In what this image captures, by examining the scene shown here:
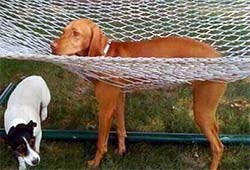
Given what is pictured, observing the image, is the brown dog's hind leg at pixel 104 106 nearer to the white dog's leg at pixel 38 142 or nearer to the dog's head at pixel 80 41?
the dog's head at pixel 80 41

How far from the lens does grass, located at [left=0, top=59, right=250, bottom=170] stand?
9.43ft

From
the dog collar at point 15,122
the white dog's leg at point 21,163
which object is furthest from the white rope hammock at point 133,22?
the white dog's leg at point 21,163

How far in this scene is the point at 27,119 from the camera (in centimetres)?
279

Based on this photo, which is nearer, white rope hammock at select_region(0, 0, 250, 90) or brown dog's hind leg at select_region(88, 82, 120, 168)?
brown dog's hind leg at select_region(88, 82, 120, 168)

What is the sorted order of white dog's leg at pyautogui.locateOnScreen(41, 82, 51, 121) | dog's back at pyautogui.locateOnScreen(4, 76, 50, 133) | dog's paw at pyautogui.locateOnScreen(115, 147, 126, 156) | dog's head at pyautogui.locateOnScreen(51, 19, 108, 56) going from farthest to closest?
white dog's leg at pyautogui.locateOnScreen(41, 82, 51, 121), dog's paw at pyautogui.locateOnScreen(115, 147, 126, 156), dog's back at pyautogui.locateOnScreen(4, 76, 50, 133), dog's head at pyautogui.locateOnScreen(51, 19, 108, 56)

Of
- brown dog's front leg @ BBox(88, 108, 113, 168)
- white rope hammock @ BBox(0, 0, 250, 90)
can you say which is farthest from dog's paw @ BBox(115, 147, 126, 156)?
white rope hammock @ BBox(0, 0, 250, 90)

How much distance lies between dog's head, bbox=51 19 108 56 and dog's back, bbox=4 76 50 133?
1.20 feet

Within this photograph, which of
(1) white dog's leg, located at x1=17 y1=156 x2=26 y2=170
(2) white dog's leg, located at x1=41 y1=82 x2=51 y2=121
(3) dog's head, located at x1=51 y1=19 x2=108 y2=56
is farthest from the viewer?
(2) white dog's leg, located at x1=41 y1=82 x2=51 y2=121

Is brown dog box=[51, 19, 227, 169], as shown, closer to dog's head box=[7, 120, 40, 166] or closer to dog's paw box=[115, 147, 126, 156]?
dog's paw box=[115, 147, 126, 156]

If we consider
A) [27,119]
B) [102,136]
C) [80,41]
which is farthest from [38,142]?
[80,41]

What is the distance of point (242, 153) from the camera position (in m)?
2.94

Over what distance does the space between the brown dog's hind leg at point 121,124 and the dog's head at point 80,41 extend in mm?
310

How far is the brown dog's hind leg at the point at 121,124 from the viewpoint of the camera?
2.89 metres

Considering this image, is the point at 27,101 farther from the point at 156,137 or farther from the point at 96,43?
the point at 156,137
